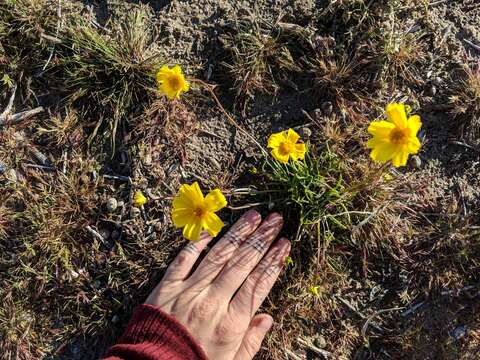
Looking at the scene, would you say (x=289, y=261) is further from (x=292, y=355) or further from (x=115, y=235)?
(x=115, y=235)

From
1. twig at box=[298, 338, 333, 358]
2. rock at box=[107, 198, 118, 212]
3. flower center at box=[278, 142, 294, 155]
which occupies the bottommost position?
twig at box=[298, 338, 333, 358]

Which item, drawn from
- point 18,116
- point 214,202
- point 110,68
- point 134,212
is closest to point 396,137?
point 214,202

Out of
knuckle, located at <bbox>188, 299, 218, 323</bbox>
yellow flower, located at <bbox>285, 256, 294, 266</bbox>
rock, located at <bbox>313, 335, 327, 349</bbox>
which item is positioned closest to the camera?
yellow flower, located at <bbox>285, 256, 294, 266</bbox>

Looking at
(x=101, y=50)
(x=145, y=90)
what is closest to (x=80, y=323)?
(x=145, y=90)

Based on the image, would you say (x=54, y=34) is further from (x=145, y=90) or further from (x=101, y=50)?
(x=145, y=90)

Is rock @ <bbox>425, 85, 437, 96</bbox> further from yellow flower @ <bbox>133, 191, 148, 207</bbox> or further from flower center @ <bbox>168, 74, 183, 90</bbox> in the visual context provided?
yellow flower @ <bbox>133, 191, 148, 207</bbox>

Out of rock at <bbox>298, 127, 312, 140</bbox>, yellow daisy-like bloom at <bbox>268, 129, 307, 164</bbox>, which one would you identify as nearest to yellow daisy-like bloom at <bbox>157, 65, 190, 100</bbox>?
yellow daisy-like bloom at <bbox>268, 129, 307, 164</bbox>

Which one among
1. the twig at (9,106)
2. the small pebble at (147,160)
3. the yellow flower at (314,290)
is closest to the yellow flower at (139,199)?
the small pebble at (147,160)
